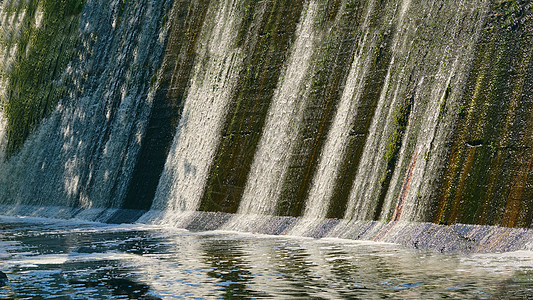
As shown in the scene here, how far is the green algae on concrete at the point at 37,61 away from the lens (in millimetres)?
30453

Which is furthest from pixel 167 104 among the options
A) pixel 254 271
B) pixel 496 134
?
pixel 254 271

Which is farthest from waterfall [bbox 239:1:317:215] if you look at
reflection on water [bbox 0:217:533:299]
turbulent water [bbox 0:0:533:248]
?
reflection on water [bbox 0:217:533:299]

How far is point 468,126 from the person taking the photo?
13227mm

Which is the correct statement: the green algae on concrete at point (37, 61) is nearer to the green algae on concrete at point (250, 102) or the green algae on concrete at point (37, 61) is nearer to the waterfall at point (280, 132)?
the green algae on concrete at point (250, 102)

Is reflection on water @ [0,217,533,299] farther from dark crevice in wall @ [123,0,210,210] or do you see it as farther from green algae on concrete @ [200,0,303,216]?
dark crevice in wall @ [123,0,210,210]

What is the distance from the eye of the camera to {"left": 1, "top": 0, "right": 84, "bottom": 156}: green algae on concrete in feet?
99.9

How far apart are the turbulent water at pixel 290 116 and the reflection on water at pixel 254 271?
1.55m

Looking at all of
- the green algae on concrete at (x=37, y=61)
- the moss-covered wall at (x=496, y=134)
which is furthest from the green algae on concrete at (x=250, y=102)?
the green algae on concrete at (x=37, y=61)

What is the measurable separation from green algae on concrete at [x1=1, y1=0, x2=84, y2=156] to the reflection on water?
16043mm

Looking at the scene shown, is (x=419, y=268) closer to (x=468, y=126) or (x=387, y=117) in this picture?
(x=468, y=126)

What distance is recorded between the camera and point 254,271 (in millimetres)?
10406

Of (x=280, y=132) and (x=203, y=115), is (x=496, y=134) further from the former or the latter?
(x=203, y=115)

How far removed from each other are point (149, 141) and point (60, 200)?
602cm

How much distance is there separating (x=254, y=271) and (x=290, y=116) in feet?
25.4
